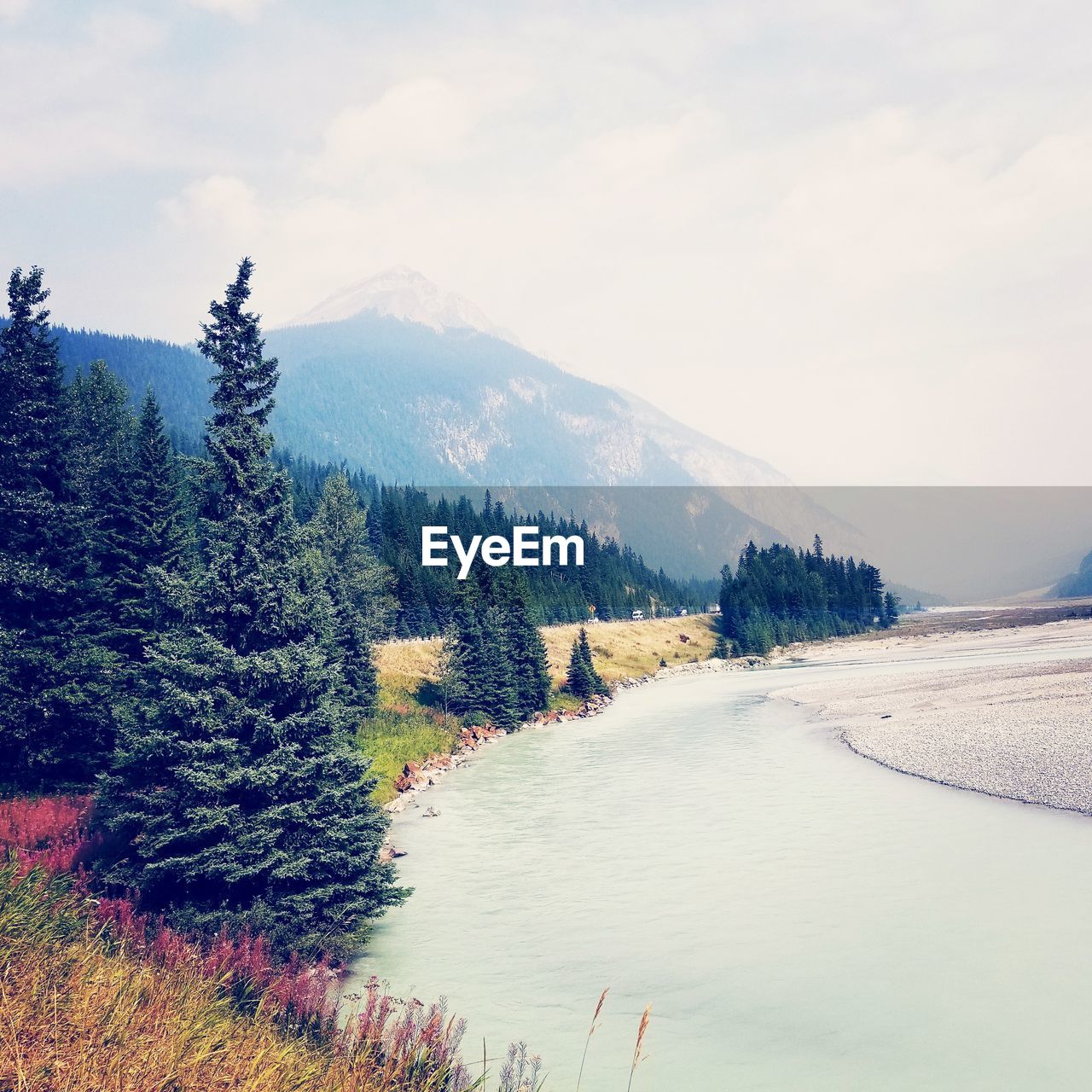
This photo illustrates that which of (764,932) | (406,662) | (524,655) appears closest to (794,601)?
(524,655)

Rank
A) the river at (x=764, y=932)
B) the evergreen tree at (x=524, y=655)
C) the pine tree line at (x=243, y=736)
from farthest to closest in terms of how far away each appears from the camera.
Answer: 1. the evergreen tree at (x=524, y=655)
2. the pine tree line at (x=243, y=736)
3. the river at (x=764, y=932)

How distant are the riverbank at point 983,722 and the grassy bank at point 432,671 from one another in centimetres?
2680

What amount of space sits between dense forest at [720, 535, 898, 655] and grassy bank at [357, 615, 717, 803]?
31.1 feet

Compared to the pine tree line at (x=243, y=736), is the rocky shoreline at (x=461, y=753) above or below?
below

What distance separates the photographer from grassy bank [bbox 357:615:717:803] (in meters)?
48.7

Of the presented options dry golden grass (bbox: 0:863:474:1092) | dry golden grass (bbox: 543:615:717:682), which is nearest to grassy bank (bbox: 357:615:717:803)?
dry golden grass (bbox: 543:615:717:682)

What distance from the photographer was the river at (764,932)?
1496 cm

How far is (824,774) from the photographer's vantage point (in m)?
39.2

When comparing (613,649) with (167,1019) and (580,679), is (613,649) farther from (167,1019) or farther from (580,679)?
(167,1019)

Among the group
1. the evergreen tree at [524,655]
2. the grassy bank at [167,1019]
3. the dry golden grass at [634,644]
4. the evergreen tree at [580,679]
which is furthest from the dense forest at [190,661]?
the dry golden grass at [634,644]

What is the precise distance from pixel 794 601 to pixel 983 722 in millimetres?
114411

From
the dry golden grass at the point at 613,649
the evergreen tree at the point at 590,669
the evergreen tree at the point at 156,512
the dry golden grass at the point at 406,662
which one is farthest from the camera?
the evergreen tree at the point at 590,669

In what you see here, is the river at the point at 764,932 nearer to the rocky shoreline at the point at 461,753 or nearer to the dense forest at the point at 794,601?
the rocky shoreline at the point at 461,753

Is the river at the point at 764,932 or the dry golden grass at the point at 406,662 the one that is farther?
the dry golden grass at the point at 406,662
